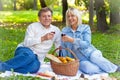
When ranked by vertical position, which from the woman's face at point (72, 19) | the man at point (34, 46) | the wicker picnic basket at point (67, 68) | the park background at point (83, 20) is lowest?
the park background at point (83, 20)

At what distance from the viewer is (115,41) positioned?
22.0 feet

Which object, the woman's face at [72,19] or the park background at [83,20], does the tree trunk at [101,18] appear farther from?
the woman's face at [72,19]

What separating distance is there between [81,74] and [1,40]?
110 inches

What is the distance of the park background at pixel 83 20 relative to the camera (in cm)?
570

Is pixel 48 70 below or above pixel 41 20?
below

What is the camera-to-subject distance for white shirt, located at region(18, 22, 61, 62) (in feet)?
13.0

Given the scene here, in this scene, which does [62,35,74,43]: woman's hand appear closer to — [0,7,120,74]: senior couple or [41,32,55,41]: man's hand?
[0,7,120,74]: senior couple

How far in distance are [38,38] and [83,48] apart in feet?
1.57

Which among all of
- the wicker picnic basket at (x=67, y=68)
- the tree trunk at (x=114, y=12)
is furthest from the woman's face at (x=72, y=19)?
the tree trunk at (x=114, y=12)

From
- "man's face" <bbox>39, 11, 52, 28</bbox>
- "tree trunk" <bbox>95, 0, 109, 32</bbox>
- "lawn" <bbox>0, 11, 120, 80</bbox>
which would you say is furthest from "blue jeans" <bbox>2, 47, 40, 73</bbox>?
"tree trunk" <bbox>95, 0, 109, 32</bbox>

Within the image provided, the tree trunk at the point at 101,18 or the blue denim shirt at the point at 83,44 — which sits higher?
the blue denim shirt at the point at 83,44

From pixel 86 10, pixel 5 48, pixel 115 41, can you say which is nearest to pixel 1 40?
pixel 5 48

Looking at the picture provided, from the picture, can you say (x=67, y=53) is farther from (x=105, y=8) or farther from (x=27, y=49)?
(x=105, y=8)

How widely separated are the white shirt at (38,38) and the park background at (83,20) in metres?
0.64
